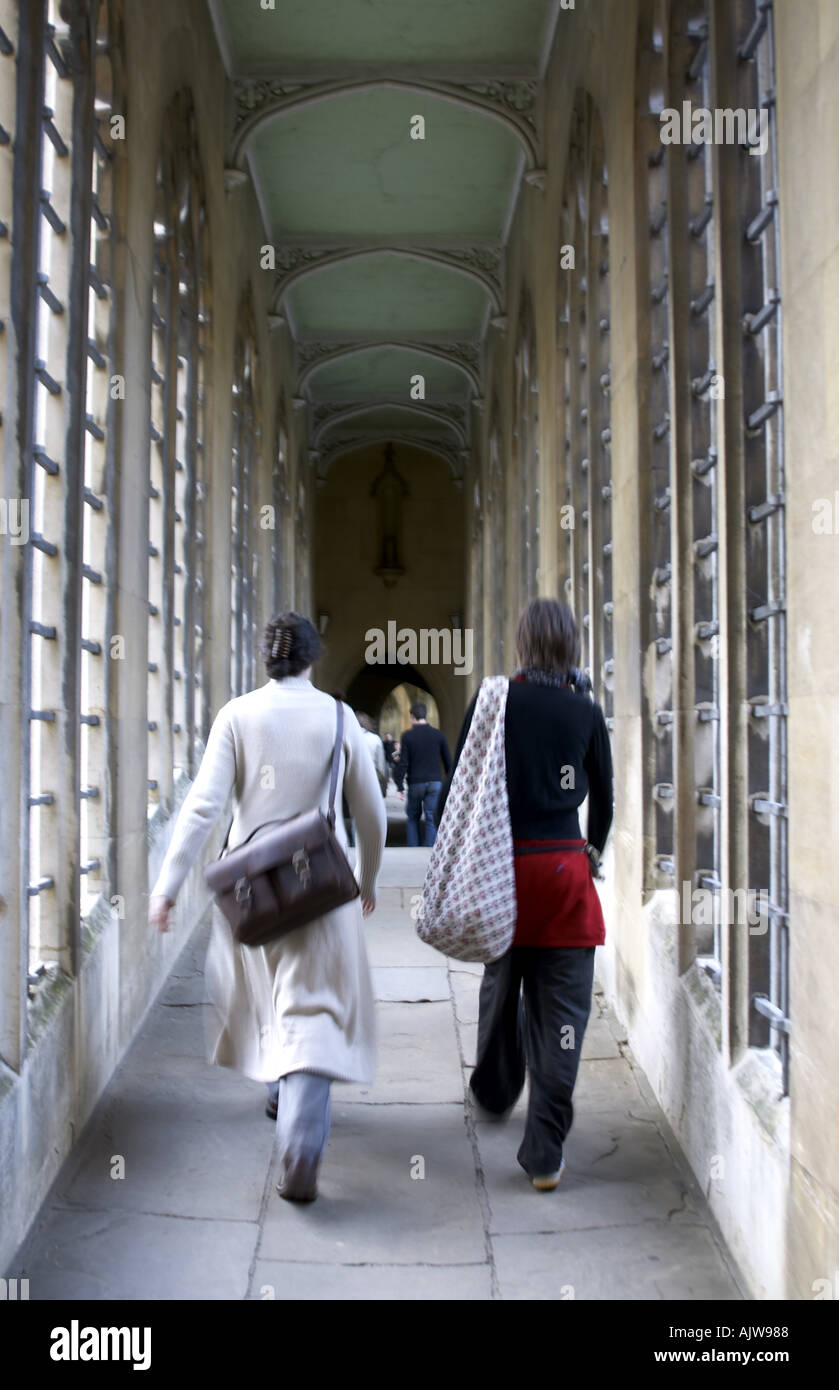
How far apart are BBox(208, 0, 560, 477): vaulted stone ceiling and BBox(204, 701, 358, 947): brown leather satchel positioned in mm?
6170

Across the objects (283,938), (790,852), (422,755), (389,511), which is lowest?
(283,938)

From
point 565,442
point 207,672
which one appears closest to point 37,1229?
point 207,672

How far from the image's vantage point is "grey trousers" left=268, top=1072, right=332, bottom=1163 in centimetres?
293

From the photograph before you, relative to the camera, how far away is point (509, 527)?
10508 mm

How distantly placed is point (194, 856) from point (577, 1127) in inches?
54.8

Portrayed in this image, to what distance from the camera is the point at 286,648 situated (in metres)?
3.24

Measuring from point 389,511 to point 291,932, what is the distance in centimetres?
1639

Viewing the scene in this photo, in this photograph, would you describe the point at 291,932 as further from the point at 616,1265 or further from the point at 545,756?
the point at 616,1265

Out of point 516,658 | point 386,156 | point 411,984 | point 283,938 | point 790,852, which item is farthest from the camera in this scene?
point 386,156

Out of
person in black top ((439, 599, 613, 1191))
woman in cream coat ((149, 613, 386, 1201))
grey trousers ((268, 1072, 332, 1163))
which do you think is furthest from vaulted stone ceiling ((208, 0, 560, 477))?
grey trousers ((268, 1072, 332, 1163))

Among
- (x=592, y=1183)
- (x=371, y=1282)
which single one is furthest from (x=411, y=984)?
(x=371, y=1282)

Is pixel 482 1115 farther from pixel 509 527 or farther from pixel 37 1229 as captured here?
pixel 509 527

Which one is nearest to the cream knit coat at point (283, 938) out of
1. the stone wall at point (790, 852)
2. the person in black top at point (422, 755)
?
the stone wall at point (790, 852)

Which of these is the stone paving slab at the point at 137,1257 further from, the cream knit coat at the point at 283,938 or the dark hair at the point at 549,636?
the dark hair at the point at 549,636
